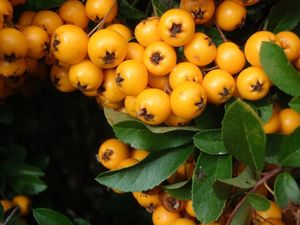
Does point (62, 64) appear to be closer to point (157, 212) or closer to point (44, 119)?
point (157, 212)

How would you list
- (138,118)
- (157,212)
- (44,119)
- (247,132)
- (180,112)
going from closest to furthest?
1. (247,132)
2. (180,112)
3. (138,118)
4. (157,212)
5. (44,119)

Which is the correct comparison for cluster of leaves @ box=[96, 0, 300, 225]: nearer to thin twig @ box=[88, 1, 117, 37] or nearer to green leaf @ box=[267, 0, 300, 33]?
green leaf @ box=[267, 0, 300, 33]

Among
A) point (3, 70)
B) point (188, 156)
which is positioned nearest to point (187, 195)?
point (188, 156)

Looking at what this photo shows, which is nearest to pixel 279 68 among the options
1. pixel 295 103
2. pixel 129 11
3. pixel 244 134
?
pixel 295 103

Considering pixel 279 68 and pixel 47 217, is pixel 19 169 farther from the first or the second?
pixel 279 68

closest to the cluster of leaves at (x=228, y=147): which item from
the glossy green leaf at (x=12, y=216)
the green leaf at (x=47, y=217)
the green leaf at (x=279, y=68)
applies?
the green leaf at (x=279, y=68)

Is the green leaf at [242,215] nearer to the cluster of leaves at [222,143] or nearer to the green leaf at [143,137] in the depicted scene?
the cluster of leaves at [222,143]

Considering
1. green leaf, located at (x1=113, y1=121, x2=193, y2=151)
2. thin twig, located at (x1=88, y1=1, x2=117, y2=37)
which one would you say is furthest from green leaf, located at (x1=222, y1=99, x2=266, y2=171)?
thin twig, located at (x1=88, y1=1, x2=117, y2=37)
